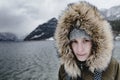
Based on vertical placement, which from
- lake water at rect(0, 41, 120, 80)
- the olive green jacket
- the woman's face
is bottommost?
lake water at rect(0, 41, 120, 80)

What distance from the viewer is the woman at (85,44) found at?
3.16 meters

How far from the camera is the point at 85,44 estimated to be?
326cm

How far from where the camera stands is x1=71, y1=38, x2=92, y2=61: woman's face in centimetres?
322

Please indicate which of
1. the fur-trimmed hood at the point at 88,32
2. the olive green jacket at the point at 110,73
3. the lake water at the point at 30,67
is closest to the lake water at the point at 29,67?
the lake water at the point at 30,67

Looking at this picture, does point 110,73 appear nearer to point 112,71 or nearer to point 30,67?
point 112,71

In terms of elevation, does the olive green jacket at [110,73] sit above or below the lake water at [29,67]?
above

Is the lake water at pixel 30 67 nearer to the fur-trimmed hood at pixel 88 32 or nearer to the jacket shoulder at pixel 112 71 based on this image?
the fur-trimmed hood at pixel 88 32

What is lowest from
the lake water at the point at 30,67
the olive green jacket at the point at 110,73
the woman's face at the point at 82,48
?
the lake water at the point at 30,67

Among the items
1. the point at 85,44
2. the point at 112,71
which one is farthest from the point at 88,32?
the point at 112,71

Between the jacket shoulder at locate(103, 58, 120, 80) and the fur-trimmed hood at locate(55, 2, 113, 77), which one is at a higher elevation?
the fur-trimmed hood at locate(55, 2, 113, 77)

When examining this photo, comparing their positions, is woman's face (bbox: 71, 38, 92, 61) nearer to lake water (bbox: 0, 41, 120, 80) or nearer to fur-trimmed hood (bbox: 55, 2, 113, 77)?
fur-trimmed hood (bbox: 55, 2, 113, 77)

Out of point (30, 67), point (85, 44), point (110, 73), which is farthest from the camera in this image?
point (30, 67)

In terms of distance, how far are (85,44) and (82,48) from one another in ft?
0.23

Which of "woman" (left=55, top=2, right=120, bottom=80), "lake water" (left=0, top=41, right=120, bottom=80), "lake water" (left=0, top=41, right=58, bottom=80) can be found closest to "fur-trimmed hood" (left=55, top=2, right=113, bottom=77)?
"woman" (left=55, top=2, right=120, bottom=80)
